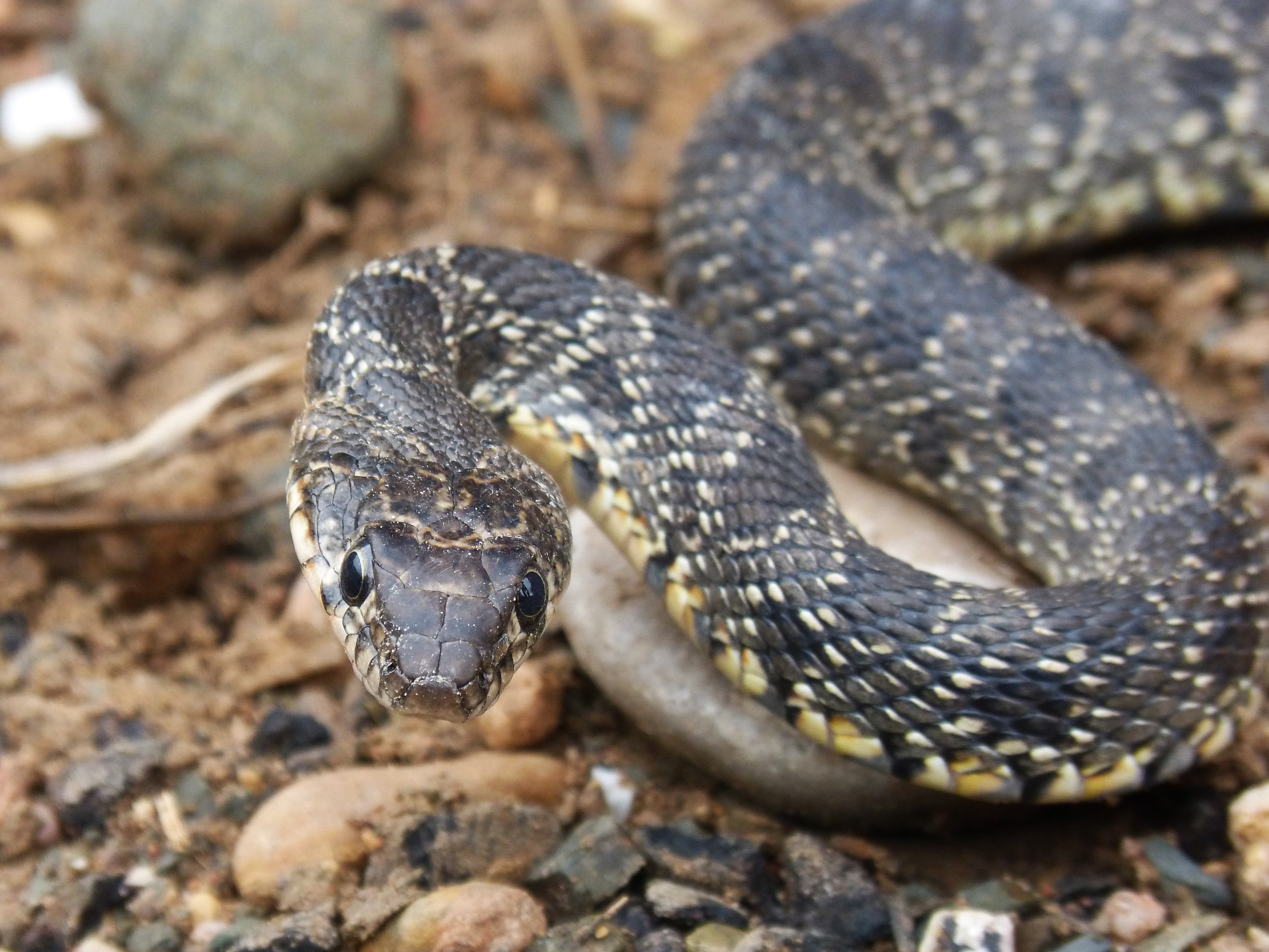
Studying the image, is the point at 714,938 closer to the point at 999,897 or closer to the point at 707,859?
the point at 707,859

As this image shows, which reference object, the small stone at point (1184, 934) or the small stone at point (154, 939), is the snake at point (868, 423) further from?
the small stone at point (154, 939)

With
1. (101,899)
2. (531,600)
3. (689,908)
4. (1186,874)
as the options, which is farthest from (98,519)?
(1186,874)

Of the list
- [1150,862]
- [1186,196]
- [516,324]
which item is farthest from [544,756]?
[1186,196]

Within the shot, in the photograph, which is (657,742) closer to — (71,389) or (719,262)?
(719,262)

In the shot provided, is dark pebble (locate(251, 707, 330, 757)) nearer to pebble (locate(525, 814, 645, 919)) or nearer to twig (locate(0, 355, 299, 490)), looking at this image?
pebble (locate(525, 814, 645, 919))

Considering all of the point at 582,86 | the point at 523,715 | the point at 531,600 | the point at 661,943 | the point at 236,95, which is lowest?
the point at 661,943
